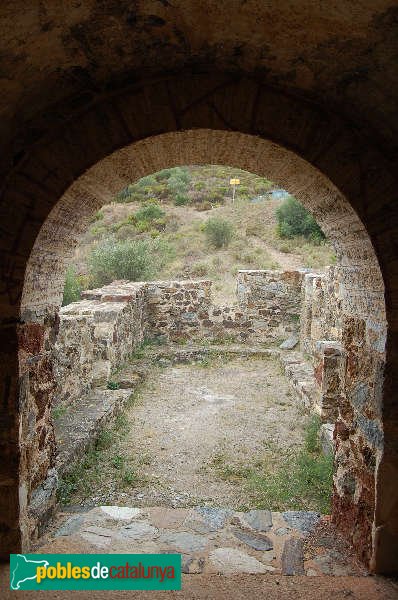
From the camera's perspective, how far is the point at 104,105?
2.15 metres

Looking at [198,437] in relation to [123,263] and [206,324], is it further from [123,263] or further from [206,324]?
[123,263]

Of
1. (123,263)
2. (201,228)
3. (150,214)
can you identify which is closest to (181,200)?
(150,214)

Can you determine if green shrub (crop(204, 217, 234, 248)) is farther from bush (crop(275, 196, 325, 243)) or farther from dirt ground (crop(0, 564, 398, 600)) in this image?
dirt ground (crop(0, 564, 398, 600))

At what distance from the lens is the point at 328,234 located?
8.97 feet

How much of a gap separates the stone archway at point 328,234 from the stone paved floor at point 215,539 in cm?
22

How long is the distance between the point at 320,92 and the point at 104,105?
3.33ft

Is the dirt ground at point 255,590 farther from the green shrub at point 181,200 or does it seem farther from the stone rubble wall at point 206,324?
the green shrub at point 181,200

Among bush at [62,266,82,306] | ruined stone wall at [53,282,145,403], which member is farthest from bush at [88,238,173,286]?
ruined stone wall at [53,282,145,403]

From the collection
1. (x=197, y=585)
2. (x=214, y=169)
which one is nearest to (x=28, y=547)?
(x=197, y=585)

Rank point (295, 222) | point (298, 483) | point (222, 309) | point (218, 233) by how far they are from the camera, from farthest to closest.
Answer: point (295, 222) → point (218, 233) → point (222, 309) → point (298, 483)

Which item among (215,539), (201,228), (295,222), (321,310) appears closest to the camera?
(215,539)

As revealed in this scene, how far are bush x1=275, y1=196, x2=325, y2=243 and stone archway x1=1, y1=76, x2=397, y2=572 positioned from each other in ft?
59.6

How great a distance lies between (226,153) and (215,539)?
229 centimetres

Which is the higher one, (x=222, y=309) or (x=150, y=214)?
(x=150, y=214)
